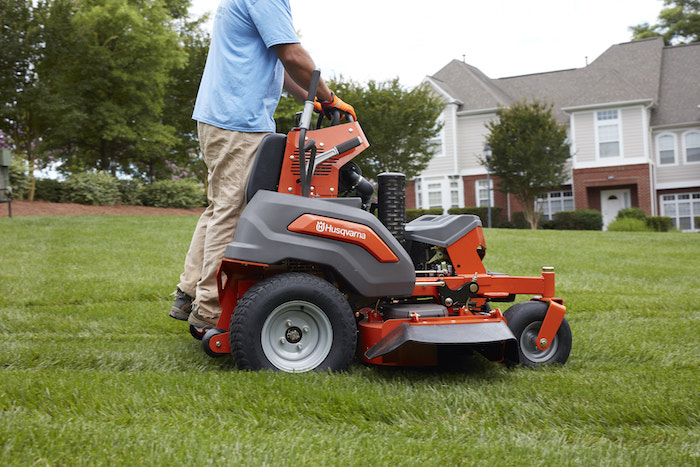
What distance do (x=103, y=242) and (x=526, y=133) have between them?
16.8m

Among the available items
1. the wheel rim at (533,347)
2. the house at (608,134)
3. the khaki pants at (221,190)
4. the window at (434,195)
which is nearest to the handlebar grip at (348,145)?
the khaki pants at (221,190)

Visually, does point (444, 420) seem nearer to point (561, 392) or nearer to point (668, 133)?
point (561, 392)

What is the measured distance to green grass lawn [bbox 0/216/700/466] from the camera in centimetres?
191

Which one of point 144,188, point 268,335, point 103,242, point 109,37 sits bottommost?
point 268,335

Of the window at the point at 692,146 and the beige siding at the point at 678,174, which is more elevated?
the window at the point at 692,146

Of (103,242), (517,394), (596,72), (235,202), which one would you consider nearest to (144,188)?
(103,242)

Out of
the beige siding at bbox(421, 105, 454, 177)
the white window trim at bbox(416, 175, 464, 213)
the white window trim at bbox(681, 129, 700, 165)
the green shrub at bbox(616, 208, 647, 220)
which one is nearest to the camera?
the green shrub at bbox(616, 208, 647, 220)

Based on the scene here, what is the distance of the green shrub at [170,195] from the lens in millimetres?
18406

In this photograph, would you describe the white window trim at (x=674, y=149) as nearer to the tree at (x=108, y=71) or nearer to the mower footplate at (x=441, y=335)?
the tree at (x=108, y=71)

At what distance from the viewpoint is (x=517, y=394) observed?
2.61m

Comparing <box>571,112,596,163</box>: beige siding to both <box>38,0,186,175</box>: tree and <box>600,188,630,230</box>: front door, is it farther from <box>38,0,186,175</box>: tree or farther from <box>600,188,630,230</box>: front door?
<box>38,0,186,175</box>: tree

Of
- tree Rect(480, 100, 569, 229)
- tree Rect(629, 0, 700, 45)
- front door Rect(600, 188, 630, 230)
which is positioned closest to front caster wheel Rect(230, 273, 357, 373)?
tree Rect(480, 100, 569, 229)

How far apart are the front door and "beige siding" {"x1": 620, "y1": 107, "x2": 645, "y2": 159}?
1.79m

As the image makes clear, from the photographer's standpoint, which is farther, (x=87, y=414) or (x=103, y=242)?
(x=103, y=242)
